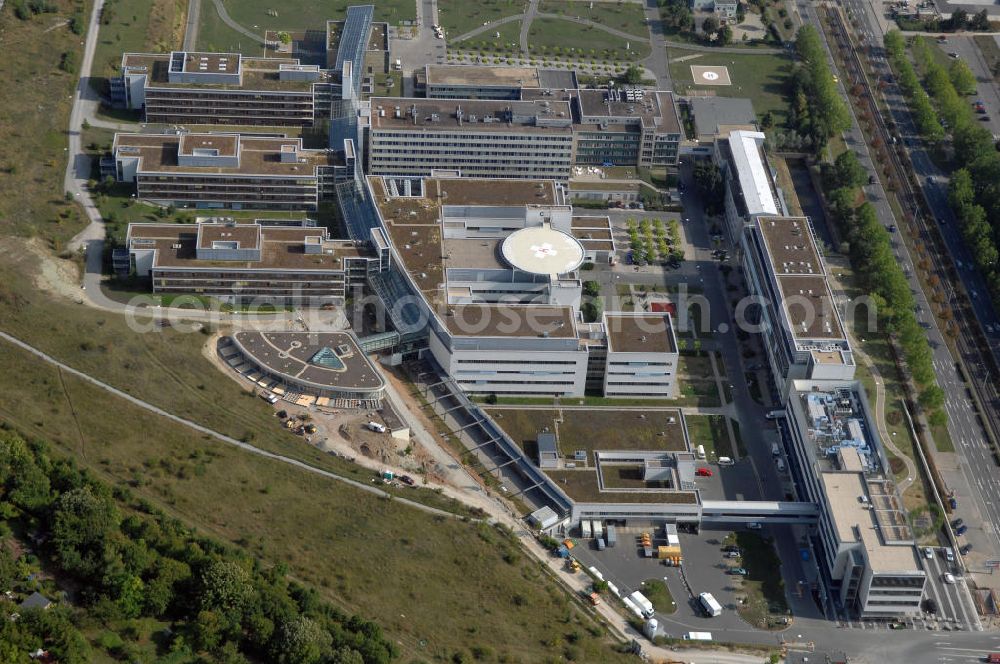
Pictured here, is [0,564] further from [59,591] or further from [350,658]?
[350,658]

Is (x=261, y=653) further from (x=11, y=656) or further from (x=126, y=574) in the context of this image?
(x=11, y=656)

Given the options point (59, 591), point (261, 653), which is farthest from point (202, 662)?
point (59, 591)

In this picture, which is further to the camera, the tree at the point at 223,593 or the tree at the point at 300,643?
the tree at the point at 223,593

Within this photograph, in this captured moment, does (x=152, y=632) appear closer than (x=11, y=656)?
No

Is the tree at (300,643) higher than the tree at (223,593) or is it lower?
lower

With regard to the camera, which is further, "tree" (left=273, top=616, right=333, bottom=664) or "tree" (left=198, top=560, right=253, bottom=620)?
"tree" (left=198, top=560, right=253, bottom=620)

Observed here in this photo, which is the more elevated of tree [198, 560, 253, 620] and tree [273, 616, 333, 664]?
tree [198, 560, 253, 620]

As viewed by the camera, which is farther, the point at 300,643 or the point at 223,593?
the point at 223,593

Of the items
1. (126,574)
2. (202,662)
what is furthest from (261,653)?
(126,574)

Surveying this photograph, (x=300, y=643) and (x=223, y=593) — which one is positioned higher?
(x=223, y=593)

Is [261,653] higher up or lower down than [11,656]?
lower down
